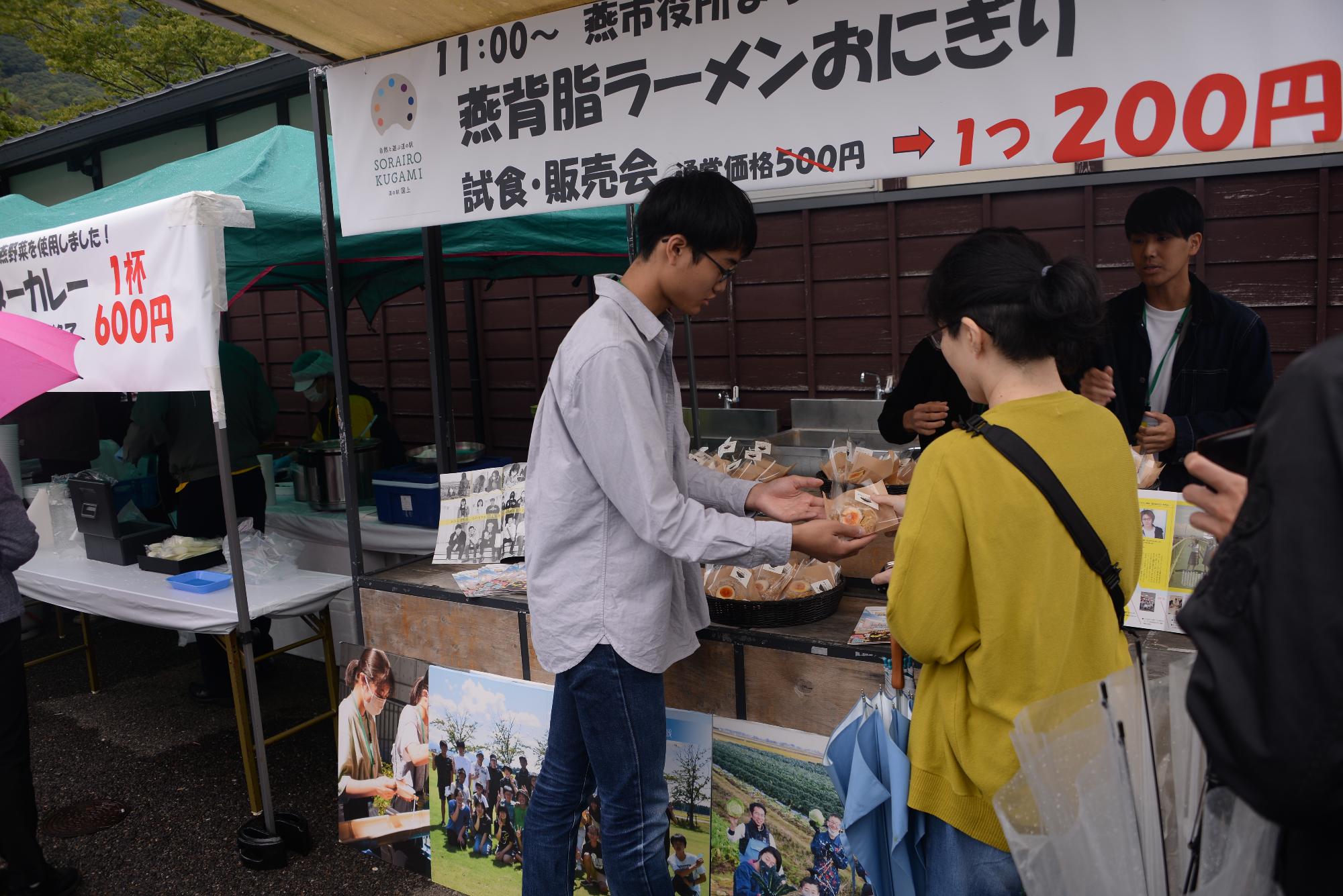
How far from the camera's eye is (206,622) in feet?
11.9

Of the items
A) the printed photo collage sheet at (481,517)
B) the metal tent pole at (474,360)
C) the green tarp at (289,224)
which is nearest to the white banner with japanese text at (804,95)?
the printed photo collage sheet at (481,517)

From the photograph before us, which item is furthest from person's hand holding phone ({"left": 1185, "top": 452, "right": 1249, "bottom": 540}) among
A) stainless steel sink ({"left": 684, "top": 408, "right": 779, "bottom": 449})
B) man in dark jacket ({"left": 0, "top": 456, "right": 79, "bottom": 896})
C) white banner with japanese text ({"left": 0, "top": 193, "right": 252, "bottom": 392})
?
stainless steel sink ({"left": 684, "top": 408, "right": 779, "bottom": 449})

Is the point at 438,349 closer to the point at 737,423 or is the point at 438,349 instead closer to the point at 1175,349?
the point at 1175,349

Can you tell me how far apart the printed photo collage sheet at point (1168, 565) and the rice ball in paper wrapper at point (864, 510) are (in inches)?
24.3

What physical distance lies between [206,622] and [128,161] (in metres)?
9.84

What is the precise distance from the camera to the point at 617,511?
2012mm

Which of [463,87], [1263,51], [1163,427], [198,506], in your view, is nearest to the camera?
[1263,51]

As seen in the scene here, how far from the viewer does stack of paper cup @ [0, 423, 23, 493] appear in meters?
5.92

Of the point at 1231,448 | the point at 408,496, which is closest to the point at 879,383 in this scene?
the point at 408,496

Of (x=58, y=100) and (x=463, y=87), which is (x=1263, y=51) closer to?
(x=463, y=87)

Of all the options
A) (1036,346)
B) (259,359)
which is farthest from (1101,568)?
(259,359)

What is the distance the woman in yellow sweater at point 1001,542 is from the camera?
1438 mm

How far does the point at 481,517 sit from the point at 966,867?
2361mm

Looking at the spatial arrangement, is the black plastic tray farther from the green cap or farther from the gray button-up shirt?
the gray button-up shirt
